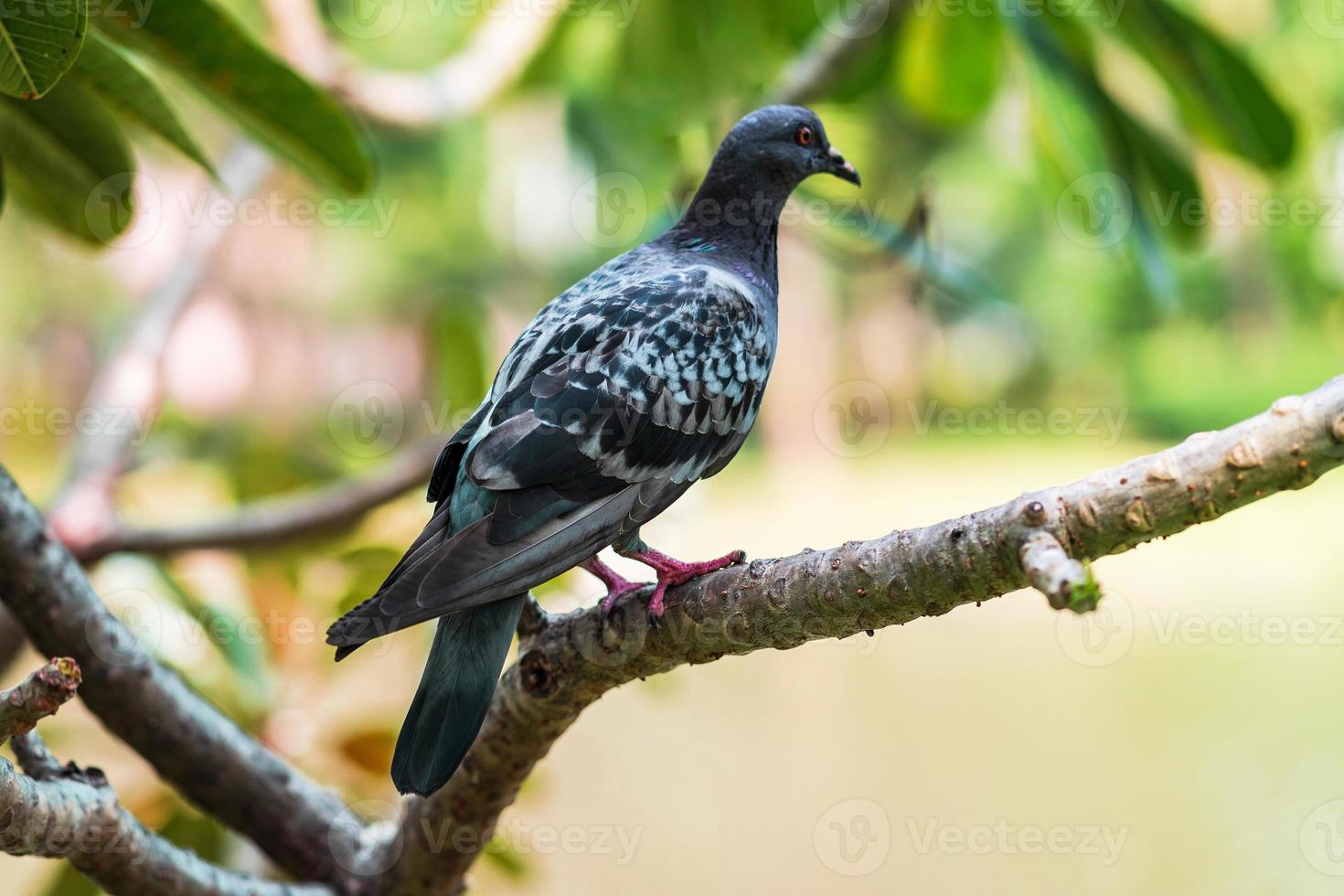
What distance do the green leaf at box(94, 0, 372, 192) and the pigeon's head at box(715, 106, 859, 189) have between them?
0.85 metres

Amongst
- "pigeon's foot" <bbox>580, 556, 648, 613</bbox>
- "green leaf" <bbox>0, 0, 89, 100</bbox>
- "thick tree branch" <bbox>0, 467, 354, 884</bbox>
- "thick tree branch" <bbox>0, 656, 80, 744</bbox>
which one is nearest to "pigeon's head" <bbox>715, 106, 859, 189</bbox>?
"pigeon's foot" <bbox>580, 556, 648, 613</bbox>

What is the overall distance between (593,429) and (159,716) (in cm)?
98

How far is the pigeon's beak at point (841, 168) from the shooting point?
287cm

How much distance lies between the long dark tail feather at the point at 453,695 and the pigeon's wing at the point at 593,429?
130mm

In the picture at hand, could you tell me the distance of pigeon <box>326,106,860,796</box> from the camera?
1925 millimetres

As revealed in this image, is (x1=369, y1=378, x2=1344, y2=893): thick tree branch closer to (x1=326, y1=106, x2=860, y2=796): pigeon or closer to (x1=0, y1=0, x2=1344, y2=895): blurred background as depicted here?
(x1=326, y1=106, x2=860, y2=796): pigeon

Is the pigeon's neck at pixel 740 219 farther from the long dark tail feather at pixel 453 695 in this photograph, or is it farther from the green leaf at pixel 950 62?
the long dark tail feather at pixel 453 695

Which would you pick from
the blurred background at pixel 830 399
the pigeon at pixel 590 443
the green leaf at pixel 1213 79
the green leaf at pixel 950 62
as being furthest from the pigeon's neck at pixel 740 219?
the green leaf at pixel 1213 79

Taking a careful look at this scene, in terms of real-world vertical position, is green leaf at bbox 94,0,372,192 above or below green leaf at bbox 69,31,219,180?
above

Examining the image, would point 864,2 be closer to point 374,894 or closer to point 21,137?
→ point 21,137

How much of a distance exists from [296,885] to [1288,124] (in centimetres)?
291

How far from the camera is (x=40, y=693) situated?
131 cm

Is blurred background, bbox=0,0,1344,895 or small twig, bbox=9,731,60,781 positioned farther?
blurred background, bbox=0,0,1344,895

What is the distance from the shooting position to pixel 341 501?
326 centimetres
